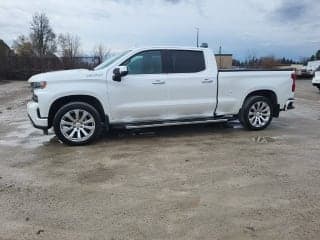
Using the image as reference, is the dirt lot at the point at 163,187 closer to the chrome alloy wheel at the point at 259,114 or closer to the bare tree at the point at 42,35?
the chrome alloy wheel at the point at 259,114

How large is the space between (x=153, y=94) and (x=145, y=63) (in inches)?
24.5

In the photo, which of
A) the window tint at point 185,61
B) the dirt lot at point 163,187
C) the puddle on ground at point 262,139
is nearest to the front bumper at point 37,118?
the dirt lot at point 163,187

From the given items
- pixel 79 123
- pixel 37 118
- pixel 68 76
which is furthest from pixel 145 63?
pixel 37 118

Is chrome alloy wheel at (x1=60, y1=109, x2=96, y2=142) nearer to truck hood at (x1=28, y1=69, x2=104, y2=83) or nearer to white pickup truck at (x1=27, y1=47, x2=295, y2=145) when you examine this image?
white pickup truck at (x1=27, y1=47, x2=295, y2=145)

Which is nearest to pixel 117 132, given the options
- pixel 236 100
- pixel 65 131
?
pixel 65 131

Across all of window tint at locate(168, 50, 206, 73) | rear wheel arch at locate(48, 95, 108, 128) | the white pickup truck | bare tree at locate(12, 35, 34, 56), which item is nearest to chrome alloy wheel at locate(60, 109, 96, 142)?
the white pickup truck

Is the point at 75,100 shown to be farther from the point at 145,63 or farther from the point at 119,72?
the point at 145,63

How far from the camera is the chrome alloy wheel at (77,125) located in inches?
289

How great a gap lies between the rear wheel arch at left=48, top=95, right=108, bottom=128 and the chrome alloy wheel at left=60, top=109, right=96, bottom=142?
24 centimetres

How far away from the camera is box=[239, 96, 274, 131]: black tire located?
8.68 metres

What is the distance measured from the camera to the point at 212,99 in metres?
8.30

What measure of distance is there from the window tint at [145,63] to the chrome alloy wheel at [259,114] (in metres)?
2.33

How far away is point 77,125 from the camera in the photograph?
7.40m

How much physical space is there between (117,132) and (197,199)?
4.33m
